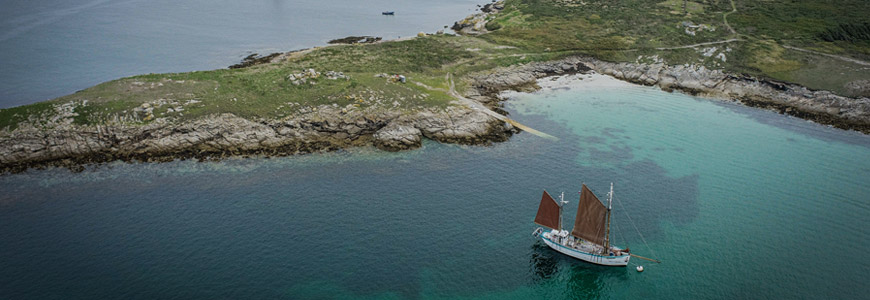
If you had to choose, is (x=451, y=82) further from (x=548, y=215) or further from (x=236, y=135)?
(x=548, y=215)

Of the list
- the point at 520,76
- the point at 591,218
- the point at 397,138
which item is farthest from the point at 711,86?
the point at 397,138

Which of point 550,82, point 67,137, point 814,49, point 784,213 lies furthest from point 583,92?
point 67,137

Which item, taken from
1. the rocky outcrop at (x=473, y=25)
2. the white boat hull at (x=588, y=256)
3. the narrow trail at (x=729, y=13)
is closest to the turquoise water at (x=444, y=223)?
the white boat hull at (x=588, y=256)

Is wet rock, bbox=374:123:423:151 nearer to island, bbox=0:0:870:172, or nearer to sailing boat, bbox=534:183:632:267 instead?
island, bbox=0:0:870:172

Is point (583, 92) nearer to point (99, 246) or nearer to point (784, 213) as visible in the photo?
point (784, 213)

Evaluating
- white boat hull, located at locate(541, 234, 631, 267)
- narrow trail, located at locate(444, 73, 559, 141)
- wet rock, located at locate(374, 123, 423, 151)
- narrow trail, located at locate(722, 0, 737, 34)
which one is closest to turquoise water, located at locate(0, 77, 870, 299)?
white boat hull, located at locate(541, 234, 631, 267)

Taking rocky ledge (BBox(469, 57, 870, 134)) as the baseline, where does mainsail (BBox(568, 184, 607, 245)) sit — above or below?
below

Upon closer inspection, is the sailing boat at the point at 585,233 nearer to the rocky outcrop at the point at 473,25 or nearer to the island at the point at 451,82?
the island at the point at 451,82
